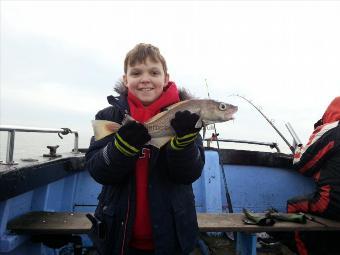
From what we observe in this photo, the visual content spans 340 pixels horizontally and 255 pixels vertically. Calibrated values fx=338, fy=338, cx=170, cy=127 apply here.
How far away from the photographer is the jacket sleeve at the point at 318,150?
447cm

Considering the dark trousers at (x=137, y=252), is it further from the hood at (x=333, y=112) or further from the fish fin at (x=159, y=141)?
the hood at (x=333, y=112)

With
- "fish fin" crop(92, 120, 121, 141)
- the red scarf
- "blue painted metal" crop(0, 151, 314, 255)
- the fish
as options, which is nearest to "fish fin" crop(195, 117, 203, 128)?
the fish

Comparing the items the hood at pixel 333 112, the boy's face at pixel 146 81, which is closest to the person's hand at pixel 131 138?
the boy's face at pixel 146 81

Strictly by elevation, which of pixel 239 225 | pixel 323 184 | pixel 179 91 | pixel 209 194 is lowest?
pixel 239 225

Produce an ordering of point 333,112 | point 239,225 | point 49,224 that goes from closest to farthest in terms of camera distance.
A: point 49,224 → point 239,225 → point 333,112

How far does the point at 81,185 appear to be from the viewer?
5160 millimetres

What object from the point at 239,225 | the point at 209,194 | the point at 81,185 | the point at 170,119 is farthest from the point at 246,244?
the point at 81,185

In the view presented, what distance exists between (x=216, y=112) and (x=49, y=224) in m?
2.06

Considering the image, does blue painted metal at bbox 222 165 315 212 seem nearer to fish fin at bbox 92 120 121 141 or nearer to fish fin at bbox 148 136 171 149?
A: fish fin at bbox 148 136 171 149

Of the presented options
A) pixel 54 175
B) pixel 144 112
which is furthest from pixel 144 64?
pixel 54 175

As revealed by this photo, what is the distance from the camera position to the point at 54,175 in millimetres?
4043

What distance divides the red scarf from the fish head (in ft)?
1.09

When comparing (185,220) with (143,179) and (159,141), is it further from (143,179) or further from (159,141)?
(159,141)

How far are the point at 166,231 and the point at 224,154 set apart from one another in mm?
3774
